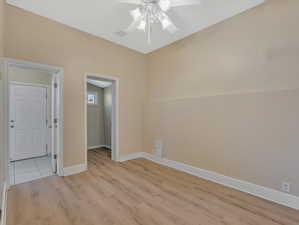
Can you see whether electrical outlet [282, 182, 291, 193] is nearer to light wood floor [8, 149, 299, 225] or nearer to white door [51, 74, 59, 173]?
light wood floor [8, 149, 299, 225]

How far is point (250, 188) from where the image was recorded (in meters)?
2.30

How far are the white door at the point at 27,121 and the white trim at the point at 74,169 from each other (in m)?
1.83

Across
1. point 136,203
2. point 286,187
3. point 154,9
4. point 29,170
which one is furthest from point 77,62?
point 286,187

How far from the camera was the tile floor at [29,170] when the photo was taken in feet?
9.14

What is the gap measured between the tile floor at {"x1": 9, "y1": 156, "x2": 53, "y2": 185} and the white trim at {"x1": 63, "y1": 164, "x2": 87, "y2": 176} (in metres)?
0.35

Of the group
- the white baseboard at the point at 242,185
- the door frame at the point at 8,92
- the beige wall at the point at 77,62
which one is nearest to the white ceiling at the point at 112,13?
the beige wall at the point at 77,62

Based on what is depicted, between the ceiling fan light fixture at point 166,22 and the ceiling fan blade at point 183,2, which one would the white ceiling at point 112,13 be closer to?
the ceiling fan blade at point 183,2

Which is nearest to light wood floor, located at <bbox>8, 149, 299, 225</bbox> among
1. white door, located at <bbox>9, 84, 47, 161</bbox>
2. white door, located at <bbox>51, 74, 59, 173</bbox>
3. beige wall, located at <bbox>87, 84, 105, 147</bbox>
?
white door, located at <bbox>51, 74, 59, 173</bbox>

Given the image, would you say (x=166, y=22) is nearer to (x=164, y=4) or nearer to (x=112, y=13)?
(x=164, y=4)

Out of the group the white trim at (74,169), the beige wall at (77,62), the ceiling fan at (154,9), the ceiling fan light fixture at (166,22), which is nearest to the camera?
the ceiling fan at (154,9)

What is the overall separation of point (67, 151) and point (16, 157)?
1.94 metres

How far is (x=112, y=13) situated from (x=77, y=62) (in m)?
1.21

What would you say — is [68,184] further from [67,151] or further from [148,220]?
[148,220]

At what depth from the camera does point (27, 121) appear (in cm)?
394
